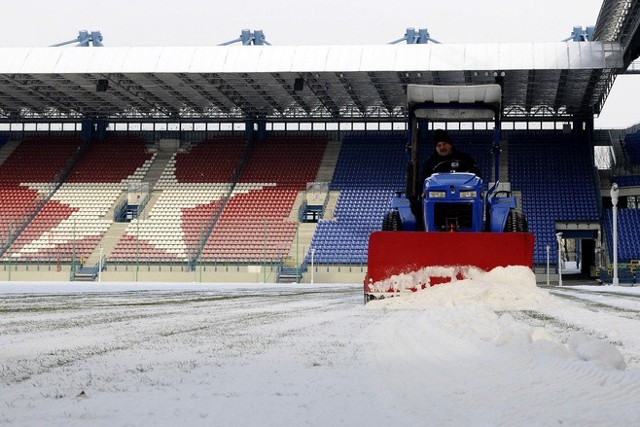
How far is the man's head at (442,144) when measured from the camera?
1147 cm

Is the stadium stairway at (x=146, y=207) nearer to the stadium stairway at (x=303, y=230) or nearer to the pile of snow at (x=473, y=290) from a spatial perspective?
the stadium stairway at (x=303, y=230)

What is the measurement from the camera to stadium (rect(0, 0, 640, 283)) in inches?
1507

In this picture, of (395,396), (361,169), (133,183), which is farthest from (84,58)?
(395,396)

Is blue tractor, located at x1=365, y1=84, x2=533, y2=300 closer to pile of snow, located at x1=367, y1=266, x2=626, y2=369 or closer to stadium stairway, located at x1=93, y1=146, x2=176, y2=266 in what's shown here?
pile of snow, located at x1=367, y1=266, x2=626, y2=369

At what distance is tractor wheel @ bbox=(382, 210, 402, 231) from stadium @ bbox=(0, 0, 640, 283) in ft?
76.9

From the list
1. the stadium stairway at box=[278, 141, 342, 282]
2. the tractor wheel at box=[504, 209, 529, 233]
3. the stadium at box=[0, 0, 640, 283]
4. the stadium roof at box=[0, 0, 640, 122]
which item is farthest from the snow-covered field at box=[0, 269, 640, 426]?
the stadium stairway at box=[278, 141, 342, 282]

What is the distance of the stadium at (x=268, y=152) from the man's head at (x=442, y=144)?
76.0 ft

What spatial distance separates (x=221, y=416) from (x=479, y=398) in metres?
1.01

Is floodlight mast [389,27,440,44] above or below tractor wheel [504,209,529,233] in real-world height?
above

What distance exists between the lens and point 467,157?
38.6 ft

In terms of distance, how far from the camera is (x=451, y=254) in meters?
10.6

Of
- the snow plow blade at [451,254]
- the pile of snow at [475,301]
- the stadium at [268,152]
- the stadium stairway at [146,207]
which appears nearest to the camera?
the pile of snow at [475,301]

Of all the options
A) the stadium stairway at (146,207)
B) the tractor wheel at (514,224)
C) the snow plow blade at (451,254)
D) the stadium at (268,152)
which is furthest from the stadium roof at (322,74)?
the snow plow blade at (451,254)

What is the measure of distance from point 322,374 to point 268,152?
145 feet
